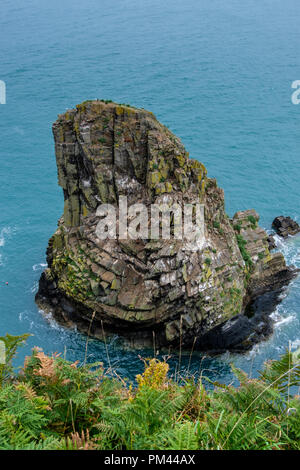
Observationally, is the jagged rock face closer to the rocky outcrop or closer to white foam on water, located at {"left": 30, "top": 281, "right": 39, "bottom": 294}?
white foam on water, located at {"left": 30, "top": 281, "right": 39, "bottom": 294}

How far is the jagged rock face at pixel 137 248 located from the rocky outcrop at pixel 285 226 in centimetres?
1335

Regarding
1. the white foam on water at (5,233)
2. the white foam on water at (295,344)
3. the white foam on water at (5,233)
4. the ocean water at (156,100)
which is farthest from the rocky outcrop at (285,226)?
the white foam on water at (5,233)

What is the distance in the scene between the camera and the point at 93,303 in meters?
38.2

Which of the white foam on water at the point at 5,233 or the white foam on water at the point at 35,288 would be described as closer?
the white foam on water at the point at 35,288

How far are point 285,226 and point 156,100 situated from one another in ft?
116

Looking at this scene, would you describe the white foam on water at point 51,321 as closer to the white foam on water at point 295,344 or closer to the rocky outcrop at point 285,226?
the white foam on water at point 295,344

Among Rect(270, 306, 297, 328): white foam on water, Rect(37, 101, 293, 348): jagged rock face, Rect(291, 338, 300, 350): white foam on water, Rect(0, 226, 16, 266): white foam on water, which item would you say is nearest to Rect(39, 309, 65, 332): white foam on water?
Rect(37, 101, 293, 348): jagged rock face

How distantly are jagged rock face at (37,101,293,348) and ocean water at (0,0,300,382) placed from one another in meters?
3.11

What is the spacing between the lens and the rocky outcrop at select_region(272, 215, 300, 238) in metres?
52.3

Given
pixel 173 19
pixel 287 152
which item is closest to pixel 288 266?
pixel 287 152

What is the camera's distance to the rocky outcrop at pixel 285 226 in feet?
172

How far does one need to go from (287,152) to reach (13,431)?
6353 cm

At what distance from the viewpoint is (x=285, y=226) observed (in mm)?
52688
